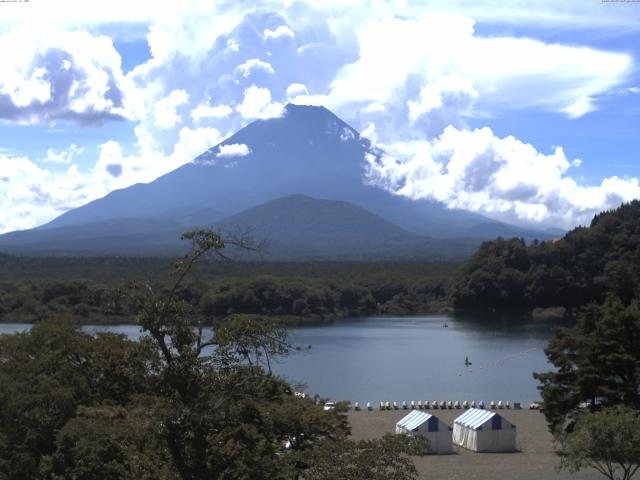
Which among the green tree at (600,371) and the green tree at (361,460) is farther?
the green tree at (600,371)

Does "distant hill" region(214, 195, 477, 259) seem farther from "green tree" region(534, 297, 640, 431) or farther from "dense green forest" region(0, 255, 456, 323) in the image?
"green tree" region(534, 297, 640, 431)

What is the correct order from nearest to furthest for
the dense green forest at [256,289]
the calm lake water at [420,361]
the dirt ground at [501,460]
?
the dirt ground at [501,460], the calm lake water at [420,361], the dense green forest at [256,289]

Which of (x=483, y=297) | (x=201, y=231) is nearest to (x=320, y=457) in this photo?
(x=201, y=231)

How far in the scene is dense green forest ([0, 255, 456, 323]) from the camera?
57812 millimetres

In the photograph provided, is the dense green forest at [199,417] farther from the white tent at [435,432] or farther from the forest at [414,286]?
the forest at [414,286]

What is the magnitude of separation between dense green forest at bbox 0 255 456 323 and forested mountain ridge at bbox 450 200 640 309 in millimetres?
3809

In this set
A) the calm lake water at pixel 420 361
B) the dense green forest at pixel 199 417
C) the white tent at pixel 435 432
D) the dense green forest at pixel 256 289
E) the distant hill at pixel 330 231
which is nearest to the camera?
the dense green forest at pixel 199 417

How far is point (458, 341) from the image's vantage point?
46969mm

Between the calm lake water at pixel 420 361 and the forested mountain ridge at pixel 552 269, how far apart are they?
26.3 ft

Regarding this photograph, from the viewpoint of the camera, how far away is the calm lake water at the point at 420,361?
102 feet

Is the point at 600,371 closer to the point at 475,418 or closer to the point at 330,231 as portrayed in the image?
the point at 475,418

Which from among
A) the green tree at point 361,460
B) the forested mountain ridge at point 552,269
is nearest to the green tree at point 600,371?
the green tree at point 361,460

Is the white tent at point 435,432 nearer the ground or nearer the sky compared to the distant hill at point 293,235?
nearer the ground

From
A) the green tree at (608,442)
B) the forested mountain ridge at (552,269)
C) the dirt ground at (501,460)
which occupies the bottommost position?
the dirt ground at (501,460)
